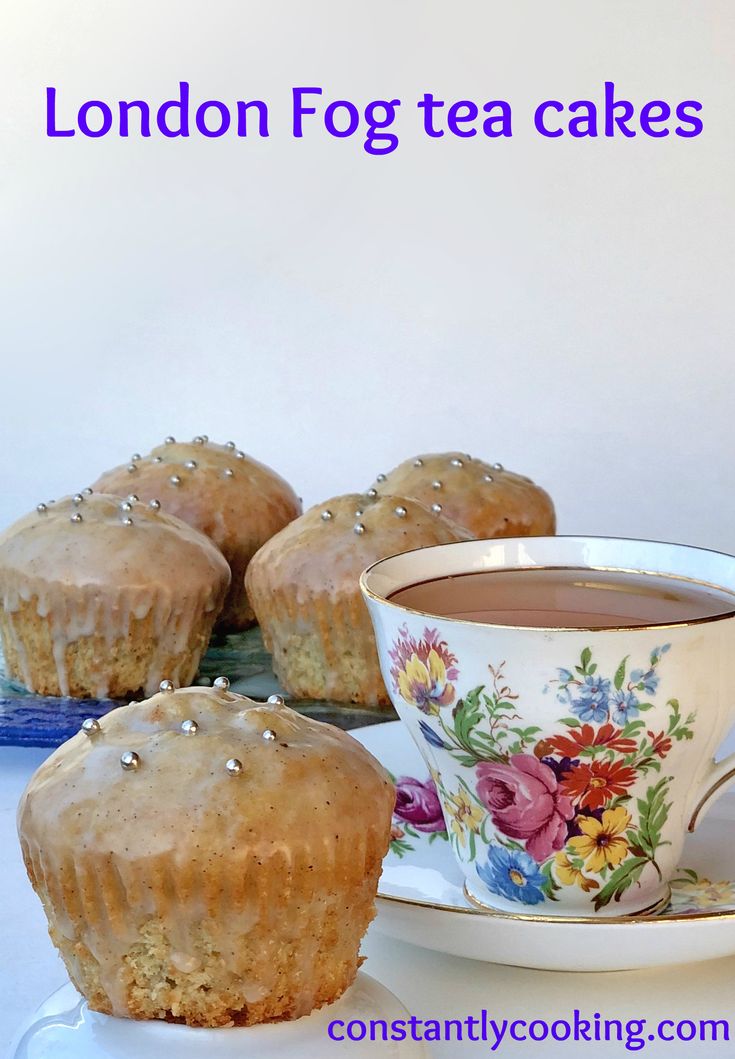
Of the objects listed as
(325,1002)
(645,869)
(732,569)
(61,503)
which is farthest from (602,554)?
(61,503)

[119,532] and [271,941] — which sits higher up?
[119,532]

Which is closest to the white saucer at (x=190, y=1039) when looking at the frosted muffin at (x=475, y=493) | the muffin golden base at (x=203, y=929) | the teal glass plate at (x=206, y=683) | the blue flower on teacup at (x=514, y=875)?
the muffin golden base at (x=203, y=929)

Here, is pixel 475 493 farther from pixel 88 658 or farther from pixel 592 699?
pixel 592 699

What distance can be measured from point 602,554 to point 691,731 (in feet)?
0.52

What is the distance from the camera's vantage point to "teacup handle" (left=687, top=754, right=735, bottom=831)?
3.16 ft

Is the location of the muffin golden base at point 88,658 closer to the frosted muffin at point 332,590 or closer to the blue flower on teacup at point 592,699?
the frosted muffin at point 332,590

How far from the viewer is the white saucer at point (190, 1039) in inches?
30.5

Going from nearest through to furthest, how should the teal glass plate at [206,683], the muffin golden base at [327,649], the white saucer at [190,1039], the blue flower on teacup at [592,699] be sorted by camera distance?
the white saucer at [190,1039] → the blue flower on teacup at [592,699] → the teal glass plate at [206,683] → the muffin golden base at [327,649]

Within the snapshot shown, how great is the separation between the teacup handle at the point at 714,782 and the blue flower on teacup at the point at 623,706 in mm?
100

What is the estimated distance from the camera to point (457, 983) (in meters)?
0.91

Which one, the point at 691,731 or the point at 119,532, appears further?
the point at 119,532

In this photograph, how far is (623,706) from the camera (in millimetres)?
886

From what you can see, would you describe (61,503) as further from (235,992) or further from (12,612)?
(235,992)

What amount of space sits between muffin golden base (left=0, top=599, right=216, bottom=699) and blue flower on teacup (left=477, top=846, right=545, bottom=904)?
21.1 inches
